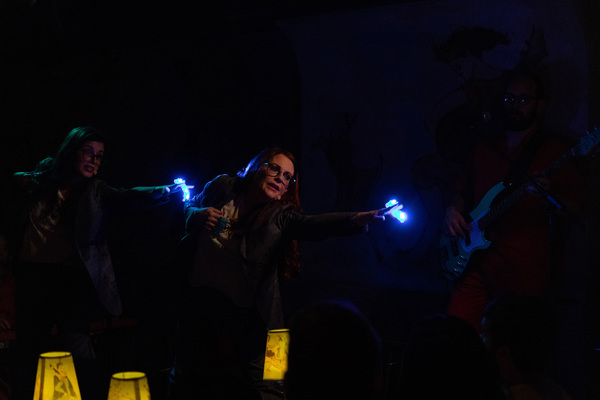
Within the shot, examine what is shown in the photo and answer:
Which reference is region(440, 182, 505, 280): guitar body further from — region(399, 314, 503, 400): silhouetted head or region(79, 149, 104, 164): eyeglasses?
region(399, 314, 503, 400): silhouetted head

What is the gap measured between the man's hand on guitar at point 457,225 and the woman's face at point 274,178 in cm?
132

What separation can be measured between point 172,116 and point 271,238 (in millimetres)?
2792

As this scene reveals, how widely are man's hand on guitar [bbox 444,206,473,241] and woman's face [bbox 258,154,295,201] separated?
1.32 m

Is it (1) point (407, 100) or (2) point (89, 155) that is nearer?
(2) point (89, 155)

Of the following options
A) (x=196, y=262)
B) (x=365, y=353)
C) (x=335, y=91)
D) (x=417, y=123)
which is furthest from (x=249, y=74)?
(x=365, y=353)

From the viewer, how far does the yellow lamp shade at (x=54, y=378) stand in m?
2.80

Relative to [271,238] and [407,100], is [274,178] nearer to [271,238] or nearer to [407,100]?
[271,238]

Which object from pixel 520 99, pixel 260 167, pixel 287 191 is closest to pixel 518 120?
pixel 520 99

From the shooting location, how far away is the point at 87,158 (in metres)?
4.15

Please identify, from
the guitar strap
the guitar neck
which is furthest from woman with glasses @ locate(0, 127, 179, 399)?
the guitar strap

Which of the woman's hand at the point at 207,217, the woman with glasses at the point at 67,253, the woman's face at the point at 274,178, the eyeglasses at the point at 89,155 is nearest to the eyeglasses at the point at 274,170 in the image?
the woman's face at the point at 274,178

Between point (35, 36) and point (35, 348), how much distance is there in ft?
9.68

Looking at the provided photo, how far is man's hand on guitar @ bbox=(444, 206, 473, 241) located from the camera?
14.3 feet

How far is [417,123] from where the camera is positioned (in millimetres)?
4980
